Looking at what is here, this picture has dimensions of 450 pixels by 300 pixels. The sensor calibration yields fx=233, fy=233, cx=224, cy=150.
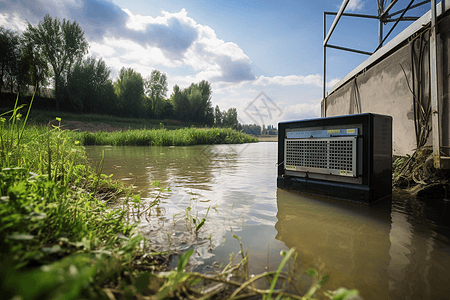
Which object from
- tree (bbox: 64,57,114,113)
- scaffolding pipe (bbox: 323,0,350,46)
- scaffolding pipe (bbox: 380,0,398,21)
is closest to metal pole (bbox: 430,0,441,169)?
scaffolding pipe (bbox: 323,0,350,46)

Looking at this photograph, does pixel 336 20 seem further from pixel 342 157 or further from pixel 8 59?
pixel 8 59

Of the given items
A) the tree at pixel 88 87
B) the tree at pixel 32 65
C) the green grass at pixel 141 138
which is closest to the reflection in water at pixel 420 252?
the green grass at pixel 141 138

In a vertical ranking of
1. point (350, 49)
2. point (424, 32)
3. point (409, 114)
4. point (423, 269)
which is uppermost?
point (350, 49)

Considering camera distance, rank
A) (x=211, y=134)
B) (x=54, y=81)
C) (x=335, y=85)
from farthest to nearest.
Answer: (x=54, y=81) < (x=211, y=134) < (x=335, y=85)

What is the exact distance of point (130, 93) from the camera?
38.6m

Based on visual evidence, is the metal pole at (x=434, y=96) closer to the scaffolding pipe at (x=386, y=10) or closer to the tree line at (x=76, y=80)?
the scaffolding pipe at (x=386, y=10)

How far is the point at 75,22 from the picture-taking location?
29.8 metres

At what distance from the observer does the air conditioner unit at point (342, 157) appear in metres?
2.38

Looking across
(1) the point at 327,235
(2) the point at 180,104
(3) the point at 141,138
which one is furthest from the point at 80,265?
(2) the point at 180,104

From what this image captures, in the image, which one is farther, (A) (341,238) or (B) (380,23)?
(B) (380,23)

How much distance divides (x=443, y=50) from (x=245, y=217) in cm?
260

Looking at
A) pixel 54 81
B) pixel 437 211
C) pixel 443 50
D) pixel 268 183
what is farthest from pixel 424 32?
pixel 54 81

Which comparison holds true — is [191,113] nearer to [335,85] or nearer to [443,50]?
[335,85]

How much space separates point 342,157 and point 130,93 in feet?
134
